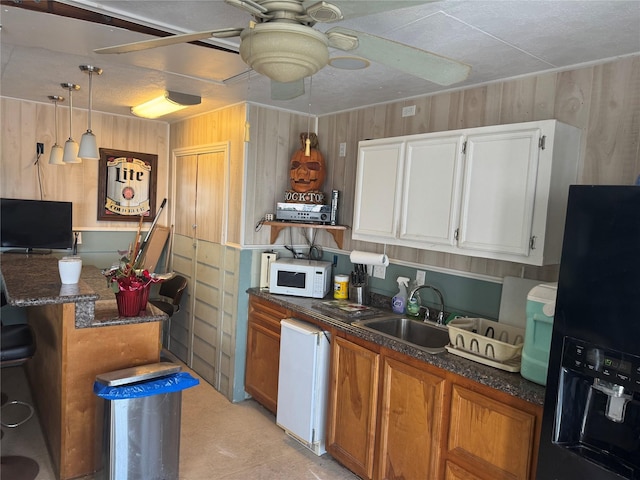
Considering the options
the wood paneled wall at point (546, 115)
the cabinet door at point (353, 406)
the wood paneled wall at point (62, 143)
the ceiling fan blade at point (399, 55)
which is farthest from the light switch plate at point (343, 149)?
the wood paneled wall at point (62, 143)

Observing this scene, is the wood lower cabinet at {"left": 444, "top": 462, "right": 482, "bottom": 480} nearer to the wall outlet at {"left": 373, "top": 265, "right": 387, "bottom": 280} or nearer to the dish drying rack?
the dish drying rack

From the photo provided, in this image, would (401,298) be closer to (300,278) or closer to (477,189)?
(300,278)

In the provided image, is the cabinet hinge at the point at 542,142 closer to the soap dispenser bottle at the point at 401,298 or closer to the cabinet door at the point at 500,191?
the cabinet door at the point at 500,191

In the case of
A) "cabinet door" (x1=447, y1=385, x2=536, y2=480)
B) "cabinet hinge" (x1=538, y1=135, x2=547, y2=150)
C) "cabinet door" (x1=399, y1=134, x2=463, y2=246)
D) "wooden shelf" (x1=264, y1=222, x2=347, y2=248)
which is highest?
"cabinet hinge" (x1=538, y1=135, x2=547, y2=150)

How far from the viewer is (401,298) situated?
304 centimetres

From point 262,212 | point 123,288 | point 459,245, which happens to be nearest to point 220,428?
point 123,288

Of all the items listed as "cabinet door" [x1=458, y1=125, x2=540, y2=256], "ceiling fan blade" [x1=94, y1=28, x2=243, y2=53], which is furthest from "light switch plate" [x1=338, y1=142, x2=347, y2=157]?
"ceiling fan blade" [x1=94, y1=28, x2=243, y2=53]

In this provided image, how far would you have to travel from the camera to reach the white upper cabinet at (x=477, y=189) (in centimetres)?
207

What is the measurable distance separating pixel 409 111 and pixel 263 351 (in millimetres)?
2015

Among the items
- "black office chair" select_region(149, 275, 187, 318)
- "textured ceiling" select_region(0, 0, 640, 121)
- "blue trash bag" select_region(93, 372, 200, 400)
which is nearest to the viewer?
"textured ceiling" select_region(0, 0, 640, 121)

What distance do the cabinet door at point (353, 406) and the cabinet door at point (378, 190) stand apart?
720mm

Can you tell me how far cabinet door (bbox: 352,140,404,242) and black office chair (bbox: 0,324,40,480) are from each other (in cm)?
205

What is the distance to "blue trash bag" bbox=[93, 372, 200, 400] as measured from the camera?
215 centimetres

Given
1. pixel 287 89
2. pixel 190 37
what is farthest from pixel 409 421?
pixel 190 37
